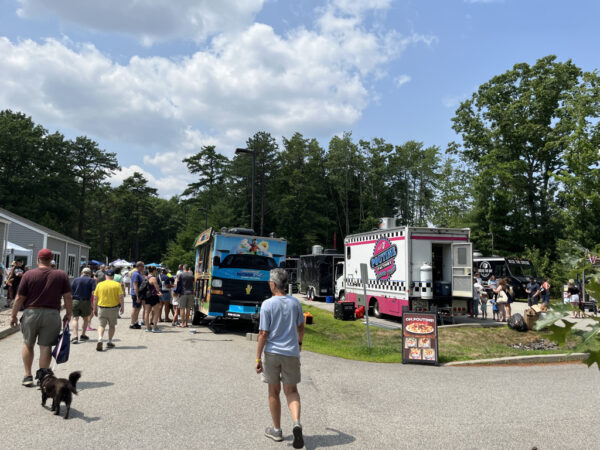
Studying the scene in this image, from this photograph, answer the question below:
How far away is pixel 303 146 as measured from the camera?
6153cm

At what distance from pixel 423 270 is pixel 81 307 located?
10470 millimetres

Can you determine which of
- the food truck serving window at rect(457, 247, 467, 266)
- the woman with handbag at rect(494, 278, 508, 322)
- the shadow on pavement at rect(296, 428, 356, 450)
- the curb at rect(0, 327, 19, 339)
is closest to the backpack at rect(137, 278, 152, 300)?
the curb at rect(0, 327, 19, 339)

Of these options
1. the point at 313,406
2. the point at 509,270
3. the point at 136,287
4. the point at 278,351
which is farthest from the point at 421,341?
the point at 509,270

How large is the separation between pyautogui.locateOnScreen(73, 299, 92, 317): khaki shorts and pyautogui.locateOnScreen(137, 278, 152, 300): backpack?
7.85 ft

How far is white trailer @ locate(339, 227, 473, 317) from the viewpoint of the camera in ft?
53.4

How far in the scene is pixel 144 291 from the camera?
13469 mm

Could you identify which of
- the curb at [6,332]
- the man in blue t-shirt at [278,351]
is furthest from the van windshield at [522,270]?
the man in blue t-shirt at [278,351]

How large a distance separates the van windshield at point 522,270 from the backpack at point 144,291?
2445 centimetres

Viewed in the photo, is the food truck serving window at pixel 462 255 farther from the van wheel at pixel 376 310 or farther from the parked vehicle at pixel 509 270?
the parked vehicle at pixel 509 270

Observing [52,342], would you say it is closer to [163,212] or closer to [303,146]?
[303,146]

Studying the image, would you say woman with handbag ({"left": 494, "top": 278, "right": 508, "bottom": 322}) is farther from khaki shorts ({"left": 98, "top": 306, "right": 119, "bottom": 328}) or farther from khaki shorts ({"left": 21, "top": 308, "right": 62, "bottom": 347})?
khaki shorts ({"left": 21, "top": 308, "right": 62, "bottom": 347})

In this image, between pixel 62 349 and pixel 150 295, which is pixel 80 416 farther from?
pixel 150 295

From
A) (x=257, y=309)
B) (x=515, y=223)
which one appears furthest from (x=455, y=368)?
(x=515, y=223)

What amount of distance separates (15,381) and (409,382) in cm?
629
